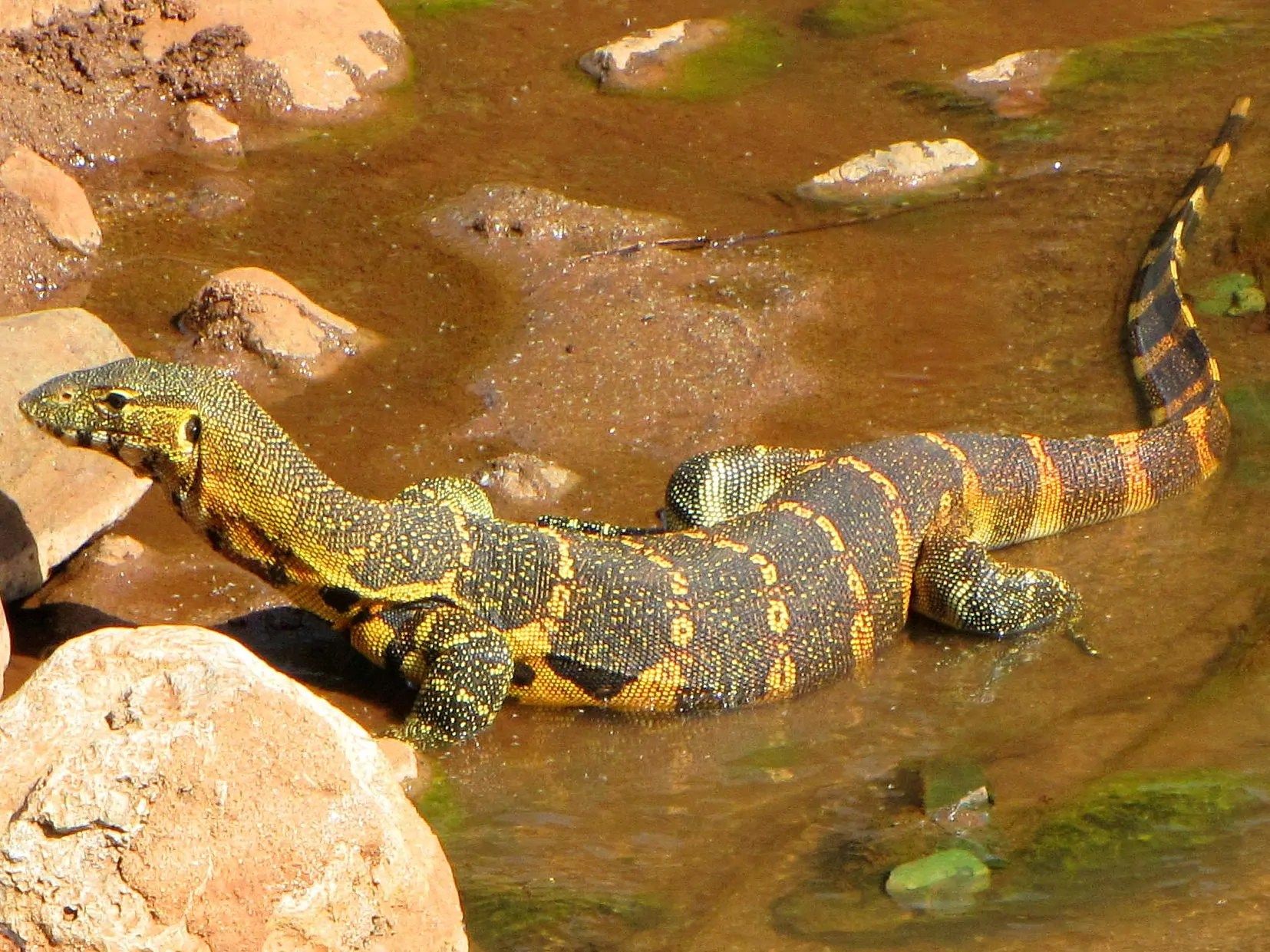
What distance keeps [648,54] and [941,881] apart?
35.0 ft

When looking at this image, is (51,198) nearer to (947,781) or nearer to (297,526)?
(297,526)

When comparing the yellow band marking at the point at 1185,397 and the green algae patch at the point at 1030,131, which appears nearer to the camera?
the yellow band marking at the point at 1185,397

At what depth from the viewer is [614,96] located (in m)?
14.7

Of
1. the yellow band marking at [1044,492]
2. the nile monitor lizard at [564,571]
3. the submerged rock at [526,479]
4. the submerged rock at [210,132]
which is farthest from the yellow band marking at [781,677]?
the submerged rock at [210,132]

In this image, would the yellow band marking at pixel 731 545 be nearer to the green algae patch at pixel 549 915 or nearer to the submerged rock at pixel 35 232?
the green algae patch at pixel 549 915

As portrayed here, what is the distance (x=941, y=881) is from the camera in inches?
229

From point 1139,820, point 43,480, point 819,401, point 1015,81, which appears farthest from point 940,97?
point 1139,820

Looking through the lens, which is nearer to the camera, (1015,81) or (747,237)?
(747,237)

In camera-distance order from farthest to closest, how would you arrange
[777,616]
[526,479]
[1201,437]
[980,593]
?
[526,479] < [1201,437] < [980,593] < [777,616]

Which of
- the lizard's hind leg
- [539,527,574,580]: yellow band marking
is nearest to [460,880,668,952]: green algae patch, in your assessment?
[539,527,574,580]: yellow band marking

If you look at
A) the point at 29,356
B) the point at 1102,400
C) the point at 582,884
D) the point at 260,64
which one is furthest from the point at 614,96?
the point at 582,884

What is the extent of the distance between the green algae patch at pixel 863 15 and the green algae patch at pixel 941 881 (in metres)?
11.2

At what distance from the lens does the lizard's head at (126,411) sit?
743 centimetres

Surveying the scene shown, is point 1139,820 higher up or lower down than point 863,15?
lower down
